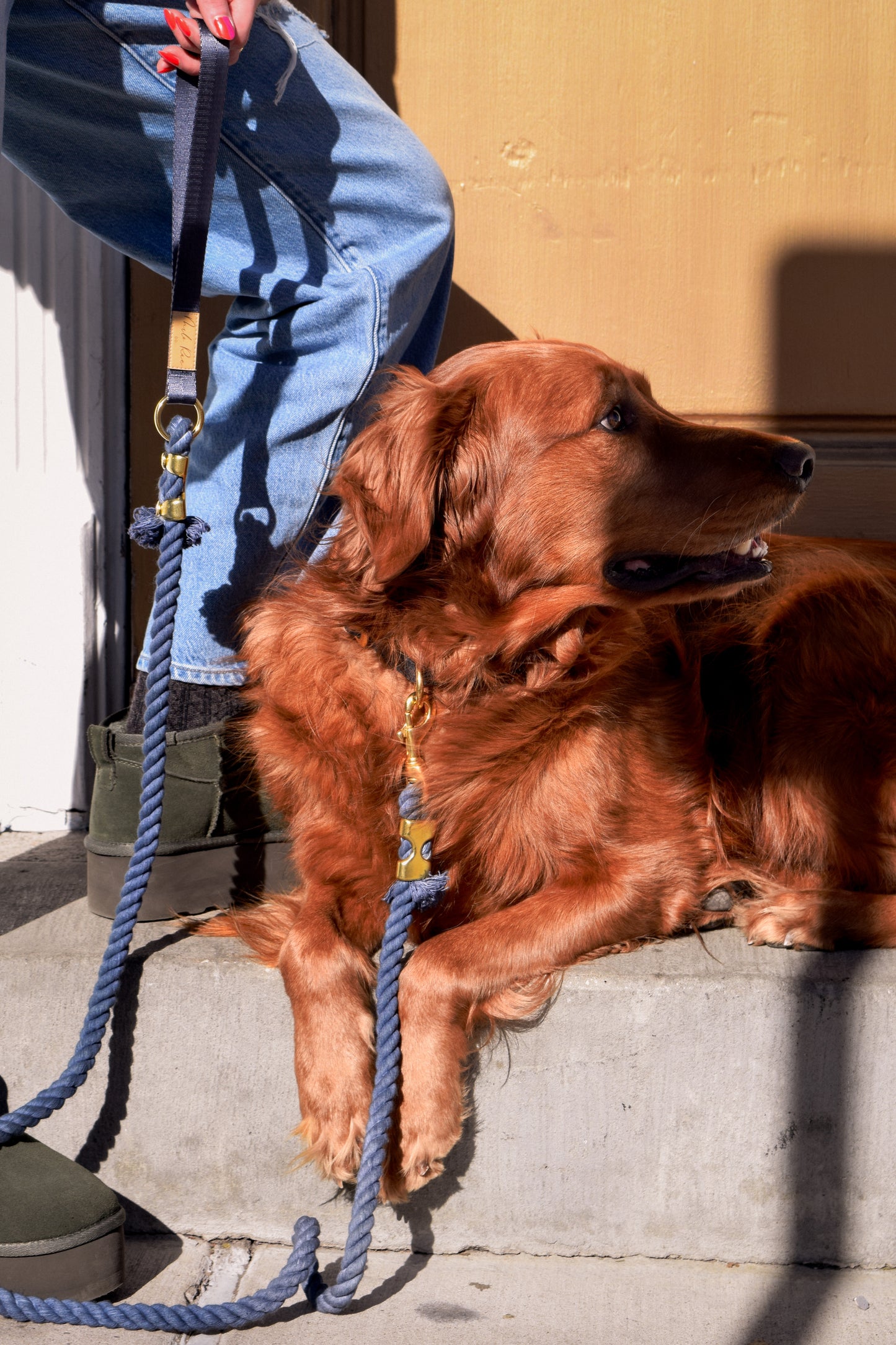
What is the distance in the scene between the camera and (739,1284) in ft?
5.52

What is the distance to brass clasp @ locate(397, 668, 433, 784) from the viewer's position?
1.76 meters

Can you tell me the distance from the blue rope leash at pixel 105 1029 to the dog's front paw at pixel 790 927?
54 cm

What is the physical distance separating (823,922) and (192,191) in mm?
1491

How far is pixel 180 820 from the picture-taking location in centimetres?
199

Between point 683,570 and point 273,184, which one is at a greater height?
Answer: point 273,184

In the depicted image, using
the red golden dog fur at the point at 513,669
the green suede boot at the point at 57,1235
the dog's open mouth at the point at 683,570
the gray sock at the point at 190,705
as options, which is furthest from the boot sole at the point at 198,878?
the dog's open mouth at the point at 683,570

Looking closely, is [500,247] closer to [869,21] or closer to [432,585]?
[869,21]

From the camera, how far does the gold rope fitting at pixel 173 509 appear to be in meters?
1.68

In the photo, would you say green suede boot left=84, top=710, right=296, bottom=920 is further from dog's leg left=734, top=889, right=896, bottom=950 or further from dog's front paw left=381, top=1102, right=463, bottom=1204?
dog's leg left=734, top=889, right=896, bottom=950

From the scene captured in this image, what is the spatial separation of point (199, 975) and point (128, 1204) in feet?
1.24

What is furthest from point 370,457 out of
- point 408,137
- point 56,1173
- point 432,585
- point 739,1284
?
point 739,1284

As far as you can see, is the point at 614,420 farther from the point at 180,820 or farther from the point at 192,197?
the point at 180,820

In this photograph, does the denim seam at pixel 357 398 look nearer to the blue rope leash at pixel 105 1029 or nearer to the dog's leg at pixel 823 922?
the blue rope leash at pixel 105 1029

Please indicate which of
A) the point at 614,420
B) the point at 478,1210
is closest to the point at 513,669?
the point at 614,420
